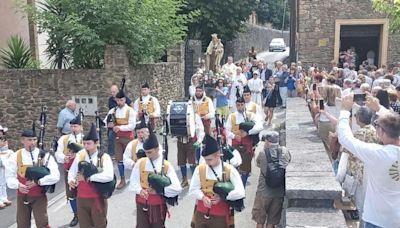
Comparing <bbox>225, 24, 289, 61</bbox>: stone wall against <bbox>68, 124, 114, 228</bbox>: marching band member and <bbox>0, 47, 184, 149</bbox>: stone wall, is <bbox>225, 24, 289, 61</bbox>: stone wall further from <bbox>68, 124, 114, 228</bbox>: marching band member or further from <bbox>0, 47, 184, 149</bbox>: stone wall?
<bbox>68, 124, 114, 228</bbox>: marching band member

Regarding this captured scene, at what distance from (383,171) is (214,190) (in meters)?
2.00

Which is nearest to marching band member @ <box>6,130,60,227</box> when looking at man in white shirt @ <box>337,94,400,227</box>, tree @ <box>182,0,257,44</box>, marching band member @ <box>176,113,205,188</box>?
marching band member @ <box>176,113,205,188</box>

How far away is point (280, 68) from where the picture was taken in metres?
17.4

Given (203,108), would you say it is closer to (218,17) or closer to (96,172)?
(96,172)

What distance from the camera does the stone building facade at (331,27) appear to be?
2180 centimetres

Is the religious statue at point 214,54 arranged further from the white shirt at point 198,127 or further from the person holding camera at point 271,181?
the person holding camera at point 271,181

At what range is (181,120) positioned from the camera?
927cm

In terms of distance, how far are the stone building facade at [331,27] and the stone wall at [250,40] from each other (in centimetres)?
613

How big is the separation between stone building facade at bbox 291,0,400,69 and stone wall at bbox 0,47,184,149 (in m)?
11.5

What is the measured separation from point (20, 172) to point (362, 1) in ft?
62.4

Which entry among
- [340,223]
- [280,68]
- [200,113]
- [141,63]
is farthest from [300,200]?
[280,68]

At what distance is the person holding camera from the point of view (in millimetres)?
6031

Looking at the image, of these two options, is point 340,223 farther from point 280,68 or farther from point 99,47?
point 280,68

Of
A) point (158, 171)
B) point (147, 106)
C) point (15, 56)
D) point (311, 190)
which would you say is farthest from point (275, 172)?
point (15, 56)
